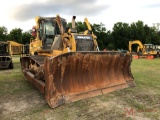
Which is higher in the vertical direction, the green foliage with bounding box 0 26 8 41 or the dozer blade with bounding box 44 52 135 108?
the green foliage with bounding box 0 26 8 41

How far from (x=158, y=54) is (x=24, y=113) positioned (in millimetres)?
24649

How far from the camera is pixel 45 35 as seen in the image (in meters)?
8.27

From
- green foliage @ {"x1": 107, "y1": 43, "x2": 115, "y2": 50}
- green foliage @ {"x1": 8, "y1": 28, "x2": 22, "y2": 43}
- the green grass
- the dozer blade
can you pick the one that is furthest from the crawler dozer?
green foliage @ {"x1": 8, "y1": 28, "x2": 22, "y2": 43}

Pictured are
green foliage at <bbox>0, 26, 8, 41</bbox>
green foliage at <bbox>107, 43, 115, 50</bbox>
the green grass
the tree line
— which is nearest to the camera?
the green grass

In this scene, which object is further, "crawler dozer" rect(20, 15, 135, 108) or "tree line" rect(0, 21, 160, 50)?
"tree line" rect(0, 21, 160, 50)

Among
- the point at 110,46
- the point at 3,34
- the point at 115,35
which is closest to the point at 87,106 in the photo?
the point at 110,46

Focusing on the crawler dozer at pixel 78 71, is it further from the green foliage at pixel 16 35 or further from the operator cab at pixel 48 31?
the green foliage at pixel 16 35

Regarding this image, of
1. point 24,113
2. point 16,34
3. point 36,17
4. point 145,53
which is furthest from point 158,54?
point 16,34

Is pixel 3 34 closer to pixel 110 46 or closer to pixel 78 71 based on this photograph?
pixel 110 46

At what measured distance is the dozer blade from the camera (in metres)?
4.82

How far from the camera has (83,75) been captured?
18.5 feet

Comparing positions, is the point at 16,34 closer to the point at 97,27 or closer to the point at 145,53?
the point at 97,27

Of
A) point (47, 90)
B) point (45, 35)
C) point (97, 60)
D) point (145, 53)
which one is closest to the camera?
point (47, 90)

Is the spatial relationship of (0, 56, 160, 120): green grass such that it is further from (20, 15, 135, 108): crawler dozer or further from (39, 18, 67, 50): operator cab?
(39, 18, 67, 50): operator cab
